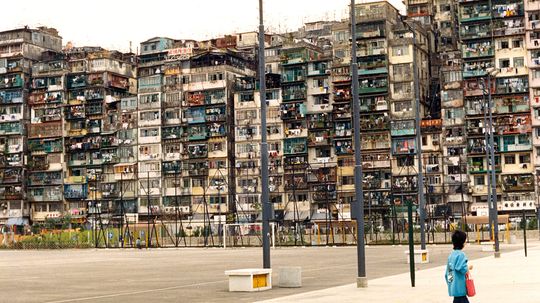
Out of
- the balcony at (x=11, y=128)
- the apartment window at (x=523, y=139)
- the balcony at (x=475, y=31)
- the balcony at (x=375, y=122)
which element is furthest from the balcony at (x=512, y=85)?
the balcony at (x=11, y=128)

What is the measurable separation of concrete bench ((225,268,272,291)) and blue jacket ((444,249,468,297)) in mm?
15446

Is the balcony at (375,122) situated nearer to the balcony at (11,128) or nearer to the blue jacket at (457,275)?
the balcony at (11,128)

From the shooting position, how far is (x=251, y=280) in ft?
98.3

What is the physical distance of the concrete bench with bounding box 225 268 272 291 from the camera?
30.0 m

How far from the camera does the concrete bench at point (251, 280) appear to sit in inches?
1182

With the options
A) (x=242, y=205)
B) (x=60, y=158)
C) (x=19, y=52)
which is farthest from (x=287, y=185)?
(x=19, y=52)

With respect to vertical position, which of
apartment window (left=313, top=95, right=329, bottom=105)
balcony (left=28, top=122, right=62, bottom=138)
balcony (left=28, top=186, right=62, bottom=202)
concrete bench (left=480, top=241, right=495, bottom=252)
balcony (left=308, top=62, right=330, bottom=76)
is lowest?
concrete bench (left=480, top=241, right=495, bottom=252)

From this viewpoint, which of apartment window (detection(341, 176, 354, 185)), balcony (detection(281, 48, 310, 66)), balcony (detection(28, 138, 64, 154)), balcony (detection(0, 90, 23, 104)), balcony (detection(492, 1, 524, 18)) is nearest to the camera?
balcony (detection(492, 1, 524, 18))

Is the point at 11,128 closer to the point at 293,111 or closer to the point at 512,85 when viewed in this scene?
the point at 293,111

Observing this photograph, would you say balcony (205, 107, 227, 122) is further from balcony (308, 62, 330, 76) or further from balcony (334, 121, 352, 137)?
balcony (334, 121, 352, 137)

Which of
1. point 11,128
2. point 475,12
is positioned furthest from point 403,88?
point 11,128

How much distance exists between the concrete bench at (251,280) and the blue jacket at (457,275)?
15.4 meters

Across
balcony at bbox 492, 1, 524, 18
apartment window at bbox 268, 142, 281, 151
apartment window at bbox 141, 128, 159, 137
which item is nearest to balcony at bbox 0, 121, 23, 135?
apartment window at bbox 141, 128, 159, 137

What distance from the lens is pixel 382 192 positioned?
4998 inches
